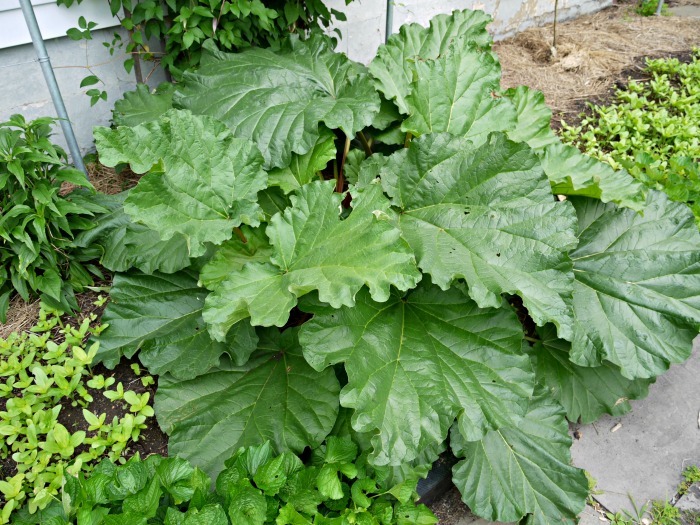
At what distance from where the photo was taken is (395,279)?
1.50 meters

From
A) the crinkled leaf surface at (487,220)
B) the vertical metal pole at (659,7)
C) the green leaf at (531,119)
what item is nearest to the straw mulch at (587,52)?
the vertical metal pole at (659,7)

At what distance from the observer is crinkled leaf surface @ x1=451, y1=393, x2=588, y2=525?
1.82 m

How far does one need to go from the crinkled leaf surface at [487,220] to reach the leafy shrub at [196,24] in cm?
112

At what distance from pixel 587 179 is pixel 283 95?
1229 mm

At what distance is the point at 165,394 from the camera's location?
6.04 ft

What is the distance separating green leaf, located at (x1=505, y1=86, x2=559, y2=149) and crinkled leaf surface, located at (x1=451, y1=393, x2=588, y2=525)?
1.18 m

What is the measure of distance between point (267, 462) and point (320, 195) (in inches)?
32.0

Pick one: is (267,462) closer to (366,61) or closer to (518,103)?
(518,103)

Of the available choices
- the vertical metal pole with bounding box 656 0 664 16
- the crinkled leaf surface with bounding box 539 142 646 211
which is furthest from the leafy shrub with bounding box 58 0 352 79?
the vertical metal pole with bounding box 656 0 664 16

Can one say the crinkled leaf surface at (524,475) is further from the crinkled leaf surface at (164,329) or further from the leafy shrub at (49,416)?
the leafy shrub at (49,416)

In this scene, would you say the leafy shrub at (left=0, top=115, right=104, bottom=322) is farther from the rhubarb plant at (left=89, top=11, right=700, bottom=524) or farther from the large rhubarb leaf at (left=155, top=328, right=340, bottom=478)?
the large rhubarb leaf at (left=155, top=328, right=340, bottom=478)

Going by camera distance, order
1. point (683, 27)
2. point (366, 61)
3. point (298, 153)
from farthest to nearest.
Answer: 1. point (683, 27)
2. point (366, 61)
3. point (298, 153)

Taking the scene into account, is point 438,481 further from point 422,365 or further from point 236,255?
point 236,255

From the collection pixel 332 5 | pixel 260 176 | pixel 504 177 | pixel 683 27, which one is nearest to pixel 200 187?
pixel 260 176
